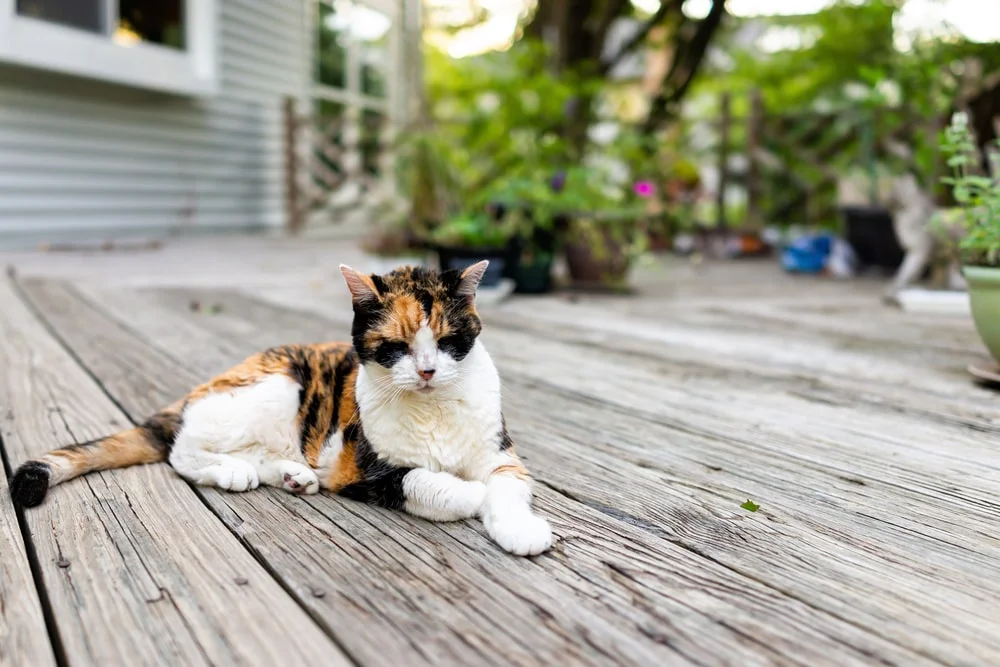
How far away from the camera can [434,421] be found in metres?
1.65

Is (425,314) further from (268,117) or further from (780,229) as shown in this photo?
(268,117)

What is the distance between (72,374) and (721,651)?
2.45 m

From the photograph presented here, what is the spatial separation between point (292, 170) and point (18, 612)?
9.31 m

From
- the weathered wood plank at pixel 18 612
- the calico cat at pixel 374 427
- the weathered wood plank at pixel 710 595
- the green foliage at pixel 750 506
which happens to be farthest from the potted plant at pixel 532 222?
the weathered wood plank at pixel 18 612

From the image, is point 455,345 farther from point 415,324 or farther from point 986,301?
point 986,301

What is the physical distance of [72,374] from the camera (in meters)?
2.87

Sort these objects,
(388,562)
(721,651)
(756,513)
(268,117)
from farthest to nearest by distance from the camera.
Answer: (268,117) < (756,513) < (388,562) < (721,651)

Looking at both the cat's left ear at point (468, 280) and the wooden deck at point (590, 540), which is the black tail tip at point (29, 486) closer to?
the wooden deck at point (590, 540)

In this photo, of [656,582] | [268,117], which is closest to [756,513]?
[656,582]

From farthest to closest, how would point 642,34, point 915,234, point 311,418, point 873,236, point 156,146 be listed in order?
point 642,34, point 156,146, point 873,236, point 915,234, point 311,418

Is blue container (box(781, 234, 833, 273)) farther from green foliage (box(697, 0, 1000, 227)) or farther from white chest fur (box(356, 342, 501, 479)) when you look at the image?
white chest fur (box(356, 342, 501, 479))

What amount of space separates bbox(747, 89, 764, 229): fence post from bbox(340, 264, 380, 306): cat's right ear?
8.19 m

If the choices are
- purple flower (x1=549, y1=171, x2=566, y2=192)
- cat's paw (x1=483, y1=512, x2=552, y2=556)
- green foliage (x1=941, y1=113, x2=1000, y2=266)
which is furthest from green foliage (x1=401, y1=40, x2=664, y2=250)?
cat's paw (x1=483, y1=512, x2=552, y2=556)

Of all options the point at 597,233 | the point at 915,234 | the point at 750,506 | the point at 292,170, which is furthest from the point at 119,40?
the point at 750,506
